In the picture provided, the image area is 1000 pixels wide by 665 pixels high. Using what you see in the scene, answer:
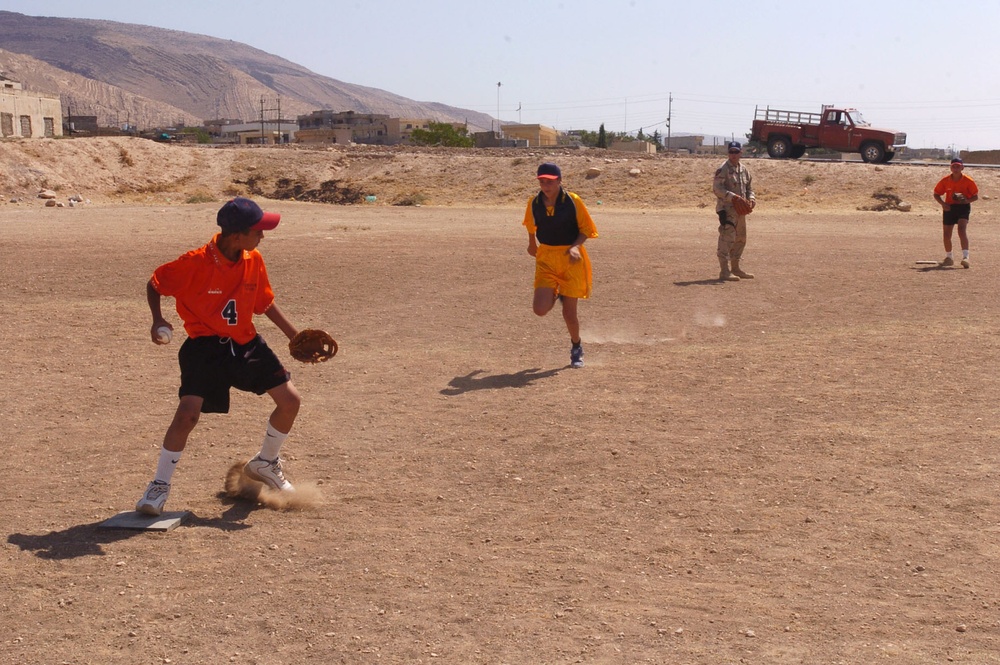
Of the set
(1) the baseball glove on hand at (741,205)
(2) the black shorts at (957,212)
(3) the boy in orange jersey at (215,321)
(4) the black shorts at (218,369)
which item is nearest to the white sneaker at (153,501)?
(3) the boy in orange jersey at (215,321)

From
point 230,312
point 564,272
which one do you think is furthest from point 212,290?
point 564,272

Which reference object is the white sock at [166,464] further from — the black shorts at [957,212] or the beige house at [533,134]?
the beige house at [533,134]

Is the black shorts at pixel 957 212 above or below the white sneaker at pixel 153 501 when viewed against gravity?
above

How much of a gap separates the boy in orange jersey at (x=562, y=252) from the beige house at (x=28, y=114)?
53440mm

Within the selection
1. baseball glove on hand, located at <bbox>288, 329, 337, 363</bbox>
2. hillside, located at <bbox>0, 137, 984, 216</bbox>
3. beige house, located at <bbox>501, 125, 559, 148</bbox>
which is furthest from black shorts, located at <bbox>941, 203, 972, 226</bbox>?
beige house, located at <bbox>501, 125, 559, 148</bbox>

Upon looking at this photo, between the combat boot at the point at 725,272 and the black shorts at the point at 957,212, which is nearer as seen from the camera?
the combat boot at the point at 725,272

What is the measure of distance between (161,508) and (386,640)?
1.84 metres

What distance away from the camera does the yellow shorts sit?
9.15 m

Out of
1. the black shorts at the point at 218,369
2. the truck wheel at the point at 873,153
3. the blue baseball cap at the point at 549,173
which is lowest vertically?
the black shorts at the point at 218,369

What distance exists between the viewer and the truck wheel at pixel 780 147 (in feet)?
125

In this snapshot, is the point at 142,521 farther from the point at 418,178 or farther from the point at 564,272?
the point at 418,178

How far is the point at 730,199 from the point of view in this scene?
1451 cm

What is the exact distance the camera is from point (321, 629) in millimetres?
4207

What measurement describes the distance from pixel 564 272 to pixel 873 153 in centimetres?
3062
